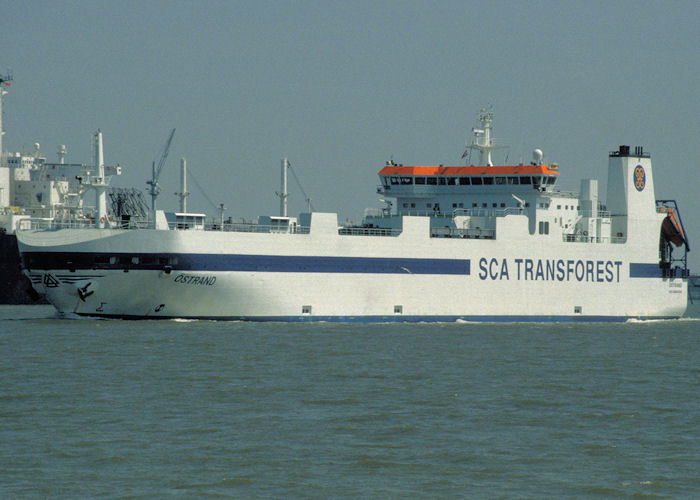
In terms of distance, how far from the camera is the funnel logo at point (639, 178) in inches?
2039

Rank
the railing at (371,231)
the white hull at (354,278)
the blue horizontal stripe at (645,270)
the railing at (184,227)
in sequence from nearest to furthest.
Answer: the white hull at (354,278) < the railing at (184,227) < the railing at (371,231) < the blue horizontal stripe at (645,270)

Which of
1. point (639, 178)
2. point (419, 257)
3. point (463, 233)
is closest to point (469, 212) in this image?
point (463, 233)

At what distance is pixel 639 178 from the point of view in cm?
5194

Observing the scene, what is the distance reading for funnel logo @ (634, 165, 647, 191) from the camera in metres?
51.8

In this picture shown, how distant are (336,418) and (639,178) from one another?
35.7 m

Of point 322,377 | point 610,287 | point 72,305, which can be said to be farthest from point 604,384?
point 610,287

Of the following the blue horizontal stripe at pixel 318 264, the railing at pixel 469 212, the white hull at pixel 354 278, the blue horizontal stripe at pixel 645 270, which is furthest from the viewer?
the blue horizontal stripe at pixel 645 270

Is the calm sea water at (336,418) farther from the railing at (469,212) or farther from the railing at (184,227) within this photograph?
the railing at (469,212)

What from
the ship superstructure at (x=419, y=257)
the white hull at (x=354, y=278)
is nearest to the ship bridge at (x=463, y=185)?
the ship superstructure at (x=419, y=257)

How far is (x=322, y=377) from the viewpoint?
25156mm

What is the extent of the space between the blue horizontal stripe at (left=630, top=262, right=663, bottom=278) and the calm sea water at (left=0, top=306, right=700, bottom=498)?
17.1 m

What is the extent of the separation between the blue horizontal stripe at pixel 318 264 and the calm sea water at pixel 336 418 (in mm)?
4962

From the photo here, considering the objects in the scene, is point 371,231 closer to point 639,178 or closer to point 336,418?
point 639,178

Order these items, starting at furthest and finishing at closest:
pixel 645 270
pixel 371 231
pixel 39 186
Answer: pixel 39 186 → pixel 645 270 → pixel 371 231
